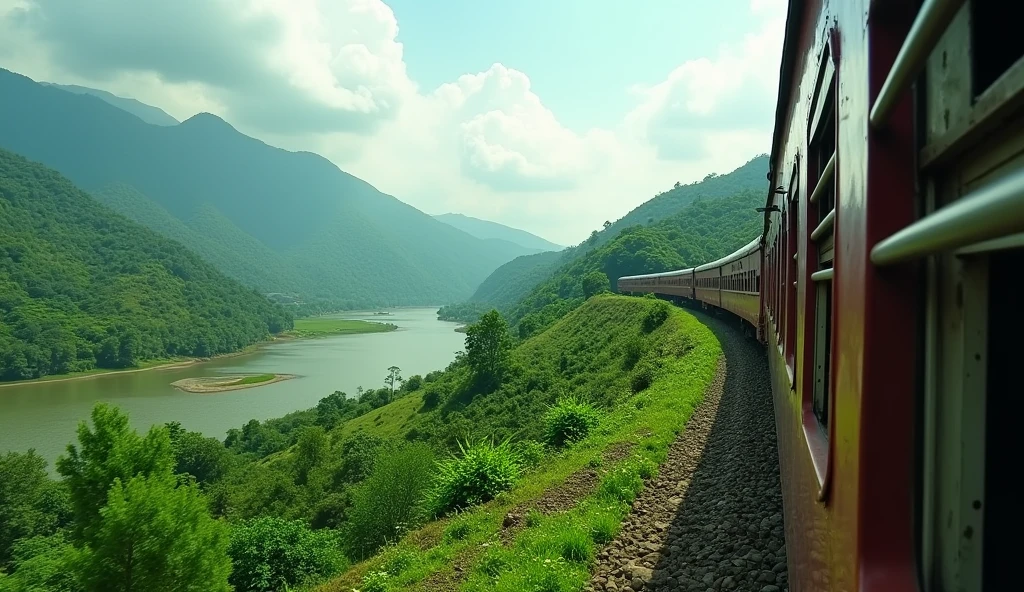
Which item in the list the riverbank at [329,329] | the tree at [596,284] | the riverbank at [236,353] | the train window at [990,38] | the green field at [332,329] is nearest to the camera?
the train window at [990,38]

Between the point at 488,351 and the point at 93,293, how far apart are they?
9010 cm

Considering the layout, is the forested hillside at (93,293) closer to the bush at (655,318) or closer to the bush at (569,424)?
the bush at (655,318)

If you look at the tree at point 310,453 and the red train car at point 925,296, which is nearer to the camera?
the red train car at point 925,296

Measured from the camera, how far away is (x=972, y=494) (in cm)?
87

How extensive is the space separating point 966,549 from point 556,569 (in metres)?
5.00

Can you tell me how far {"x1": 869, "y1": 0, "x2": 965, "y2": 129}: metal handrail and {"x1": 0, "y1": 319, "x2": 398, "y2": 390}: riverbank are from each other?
86993mm

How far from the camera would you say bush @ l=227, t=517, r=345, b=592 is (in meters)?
19.7

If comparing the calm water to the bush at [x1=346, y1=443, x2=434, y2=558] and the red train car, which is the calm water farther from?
the red train car

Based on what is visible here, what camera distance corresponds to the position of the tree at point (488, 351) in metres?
40.2

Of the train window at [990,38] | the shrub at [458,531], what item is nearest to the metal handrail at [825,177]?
the train window at [990,38]

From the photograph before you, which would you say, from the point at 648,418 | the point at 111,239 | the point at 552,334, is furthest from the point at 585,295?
the point at 111,239

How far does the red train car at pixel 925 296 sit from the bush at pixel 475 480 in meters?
8.78

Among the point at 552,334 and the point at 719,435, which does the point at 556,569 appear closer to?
the point at 719,435

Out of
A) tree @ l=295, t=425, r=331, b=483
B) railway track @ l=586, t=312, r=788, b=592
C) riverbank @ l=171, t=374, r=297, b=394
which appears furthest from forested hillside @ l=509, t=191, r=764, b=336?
railway track @ l=586, t=312, r=788, b=592
